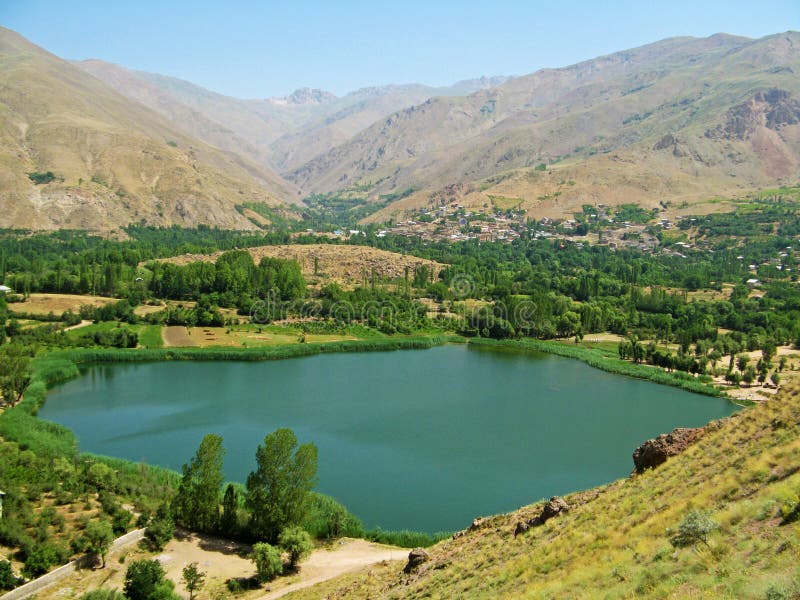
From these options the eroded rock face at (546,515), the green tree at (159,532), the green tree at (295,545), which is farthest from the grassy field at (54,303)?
the eroded rock face at (546,515)

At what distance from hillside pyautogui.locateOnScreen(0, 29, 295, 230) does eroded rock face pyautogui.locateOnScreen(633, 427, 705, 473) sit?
123 m

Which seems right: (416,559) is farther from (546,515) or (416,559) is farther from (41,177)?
(41,177)

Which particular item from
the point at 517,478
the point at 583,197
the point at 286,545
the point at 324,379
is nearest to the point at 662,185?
the point at 583,197

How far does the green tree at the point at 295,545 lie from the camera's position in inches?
985

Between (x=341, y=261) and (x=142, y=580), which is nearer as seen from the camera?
(x=142, y=580)

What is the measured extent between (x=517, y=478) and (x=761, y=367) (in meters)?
30.8

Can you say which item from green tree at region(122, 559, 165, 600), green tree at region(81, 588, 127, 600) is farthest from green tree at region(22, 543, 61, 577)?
green tree at region(122, 559, 165, 600)

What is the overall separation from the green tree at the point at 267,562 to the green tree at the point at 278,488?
7.75ft

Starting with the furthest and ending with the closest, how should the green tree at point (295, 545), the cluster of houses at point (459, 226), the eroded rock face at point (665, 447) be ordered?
1. the cluster of houses at point (459, 226)
2. the green tree at point (295, 545)
3. the eroded rock face at point (665, 447)

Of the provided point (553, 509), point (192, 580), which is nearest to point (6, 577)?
point (192, 580)

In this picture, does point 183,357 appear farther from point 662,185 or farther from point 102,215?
point 662,185

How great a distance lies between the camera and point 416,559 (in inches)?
813

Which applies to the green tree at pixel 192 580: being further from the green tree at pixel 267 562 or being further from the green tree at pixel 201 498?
the green tree at pixel 201 498

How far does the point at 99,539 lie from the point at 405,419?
77.9ft
